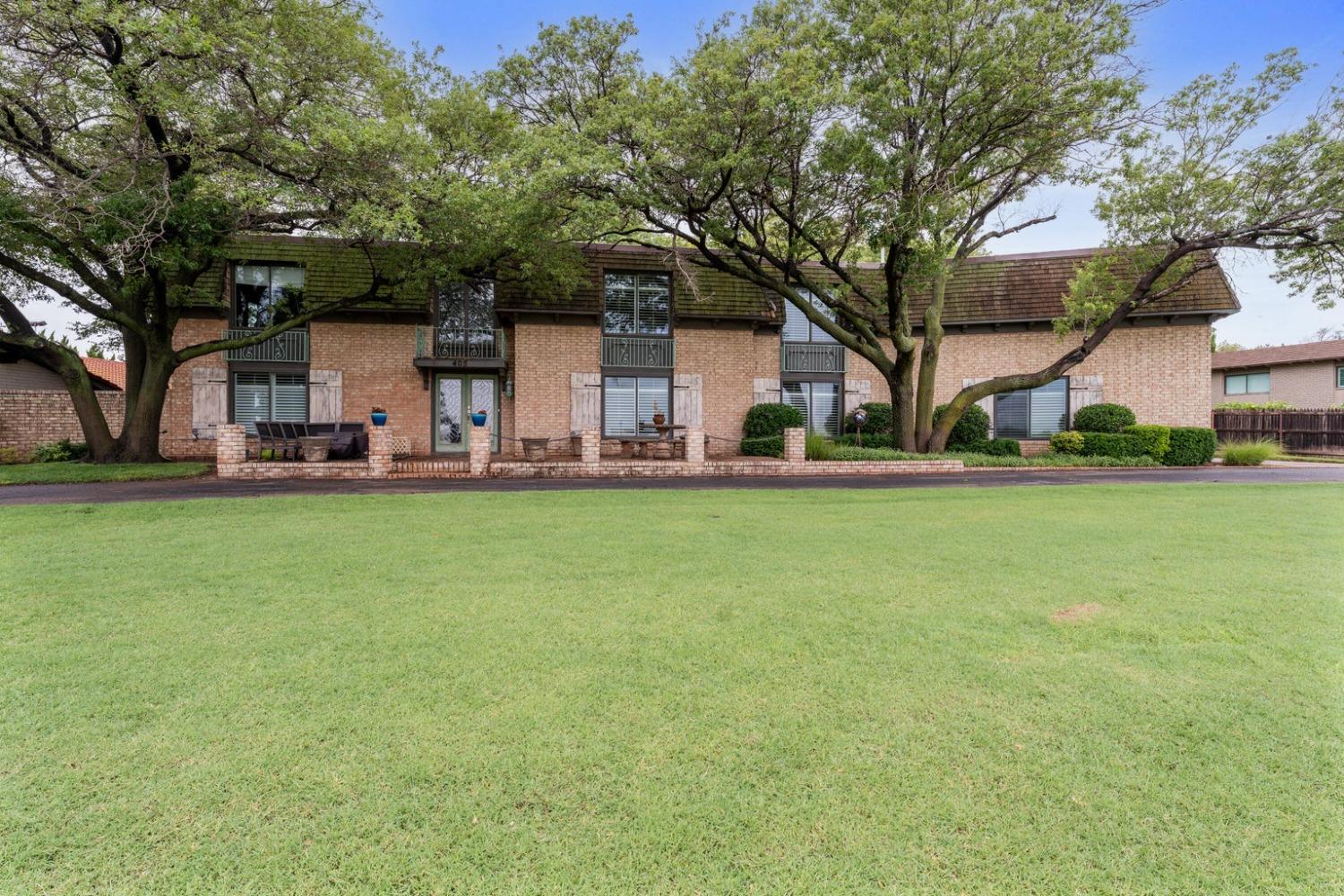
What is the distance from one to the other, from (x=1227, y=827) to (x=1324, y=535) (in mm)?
6335

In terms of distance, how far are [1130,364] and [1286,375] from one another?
642 inches

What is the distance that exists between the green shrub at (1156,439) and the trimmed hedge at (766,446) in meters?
9.24

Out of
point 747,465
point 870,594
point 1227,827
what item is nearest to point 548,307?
point 747,465

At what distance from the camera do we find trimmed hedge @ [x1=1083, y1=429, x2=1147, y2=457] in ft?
52.4

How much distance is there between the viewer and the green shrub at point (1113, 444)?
15969mm

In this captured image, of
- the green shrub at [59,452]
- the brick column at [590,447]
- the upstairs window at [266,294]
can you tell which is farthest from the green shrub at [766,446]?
the green shrub at [59,452]

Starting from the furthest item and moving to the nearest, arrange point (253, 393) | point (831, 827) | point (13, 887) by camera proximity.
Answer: point (253, 393), point (831, 827), point (13, 887)

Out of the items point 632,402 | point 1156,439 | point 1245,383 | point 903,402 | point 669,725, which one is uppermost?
point 1245,383

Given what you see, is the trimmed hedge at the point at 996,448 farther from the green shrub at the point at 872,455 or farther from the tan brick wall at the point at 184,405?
the tan brick wall at the point at 184,405

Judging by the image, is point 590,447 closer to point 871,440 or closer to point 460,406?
point 460,406

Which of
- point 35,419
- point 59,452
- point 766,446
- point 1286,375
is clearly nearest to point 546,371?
point 766,446

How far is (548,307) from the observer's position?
55.3 ft

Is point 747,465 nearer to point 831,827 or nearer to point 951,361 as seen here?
point 951,361

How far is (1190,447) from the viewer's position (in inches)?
621
